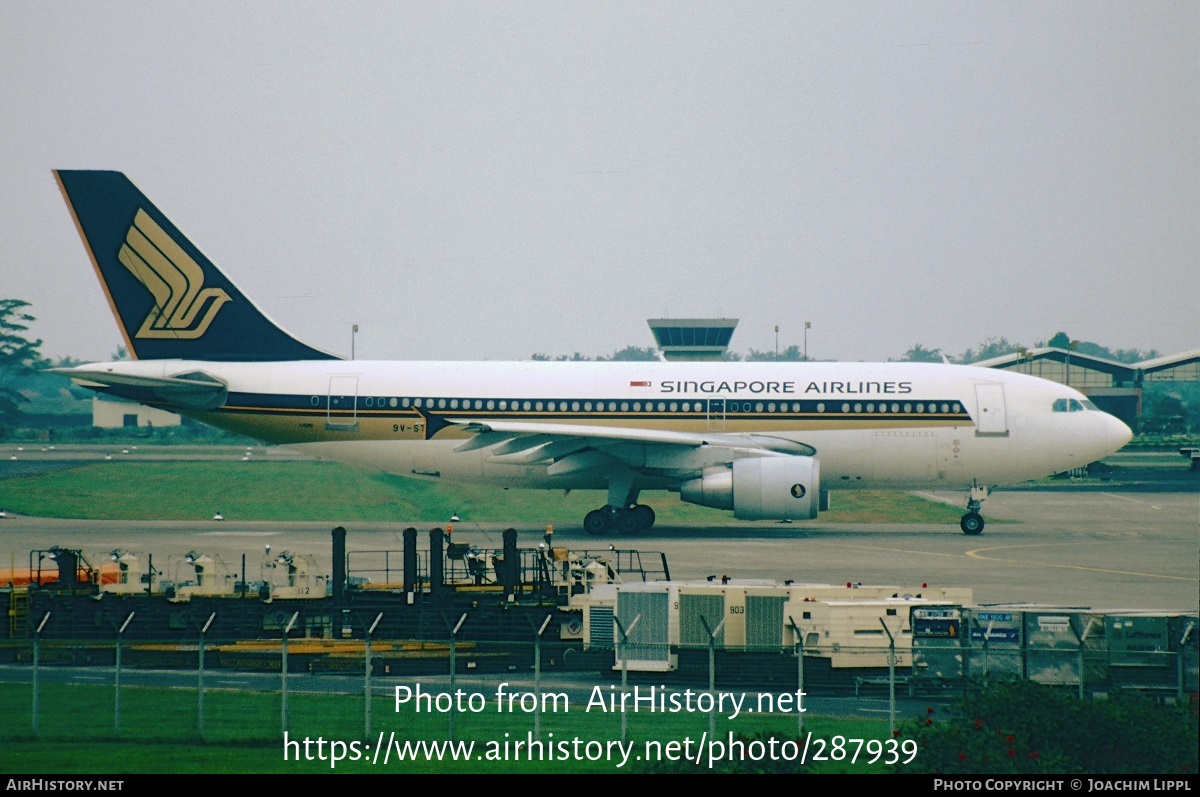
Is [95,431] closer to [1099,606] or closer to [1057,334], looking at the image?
[1099,606]

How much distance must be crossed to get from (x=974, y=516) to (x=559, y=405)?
43.8 ft

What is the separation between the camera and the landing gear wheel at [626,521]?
43.1 metres

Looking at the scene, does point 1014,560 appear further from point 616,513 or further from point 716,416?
point 616,513

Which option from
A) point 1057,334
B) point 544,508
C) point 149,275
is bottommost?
point 544,508

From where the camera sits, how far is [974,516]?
43.9 metres

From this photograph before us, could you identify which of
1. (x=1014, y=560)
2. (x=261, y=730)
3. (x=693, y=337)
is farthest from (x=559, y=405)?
(x=693, y=337)

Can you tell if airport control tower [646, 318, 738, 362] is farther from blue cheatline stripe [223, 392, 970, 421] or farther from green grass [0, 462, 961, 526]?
blue cheatline stripe [223, 392, 970, 421]

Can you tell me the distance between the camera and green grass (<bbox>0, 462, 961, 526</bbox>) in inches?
1953

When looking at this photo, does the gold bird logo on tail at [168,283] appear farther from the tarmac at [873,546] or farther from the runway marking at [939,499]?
the runway marking at [939,499]

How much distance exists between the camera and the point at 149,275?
44.2m

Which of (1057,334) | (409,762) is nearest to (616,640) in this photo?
(409,762)

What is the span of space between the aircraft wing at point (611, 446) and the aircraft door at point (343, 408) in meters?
3.22

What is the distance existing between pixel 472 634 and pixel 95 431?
8349cm

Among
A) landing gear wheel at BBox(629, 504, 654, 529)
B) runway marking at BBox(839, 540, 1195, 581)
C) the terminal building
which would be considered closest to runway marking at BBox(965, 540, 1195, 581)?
runway marking at BBox(839, 540, 1195, 581)
